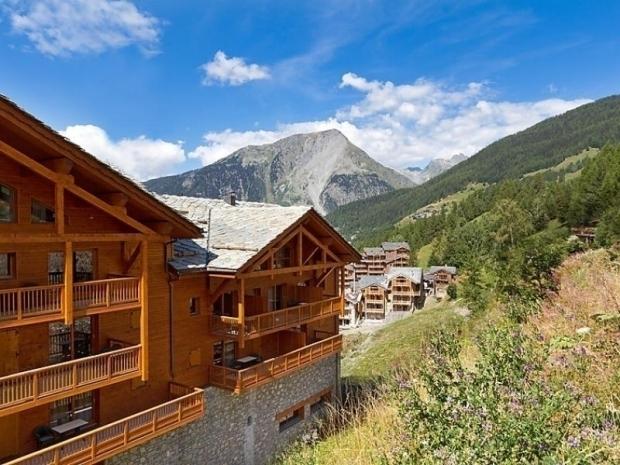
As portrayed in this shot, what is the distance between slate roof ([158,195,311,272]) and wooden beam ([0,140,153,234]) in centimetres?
274

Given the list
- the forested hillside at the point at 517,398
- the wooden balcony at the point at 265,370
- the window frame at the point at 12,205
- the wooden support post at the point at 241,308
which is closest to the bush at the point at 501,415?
the forested hillside at the point at 517,398

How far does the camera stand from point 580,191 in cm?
6562

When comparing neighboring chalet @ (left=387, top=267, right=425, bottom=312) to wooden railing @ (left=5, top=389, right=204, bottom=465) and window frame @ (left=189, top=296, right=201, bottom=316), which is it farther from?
wooden railing @ (left=5, top=389, right=204, bottom=465)

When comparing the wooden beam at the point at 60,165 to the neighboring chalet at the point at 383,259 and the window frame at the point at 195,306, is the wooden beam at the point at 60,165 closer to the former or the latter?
the window frame at the point at 195,306

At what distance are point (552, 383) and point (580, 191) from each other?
7028 centimetres

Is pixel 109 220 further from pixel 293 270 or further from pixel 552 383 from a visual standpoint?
pixel 552 383

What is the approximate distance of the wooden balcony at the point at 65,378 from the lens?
11.0 metres

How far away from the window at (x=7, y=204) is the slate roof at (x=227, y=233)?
507cm

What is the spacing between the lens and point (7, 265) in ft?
40.2

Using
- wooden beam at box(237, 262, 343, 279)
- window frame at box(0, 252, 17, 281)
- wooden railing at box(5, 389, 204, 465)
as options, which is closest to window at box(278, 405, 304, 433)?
wooden railing at box(5, 389, 204, 465)

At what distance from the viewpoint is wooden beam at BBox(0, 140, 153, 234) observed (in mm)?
11070

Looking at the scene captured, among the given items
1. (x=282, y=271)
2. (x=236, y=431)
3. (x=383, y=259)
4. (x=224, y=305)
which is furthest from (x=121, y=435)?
(x=383, y=259)

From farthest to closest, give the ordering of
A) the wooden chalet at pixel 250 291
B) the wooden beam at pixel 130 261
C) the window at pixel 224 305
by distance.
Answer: the window at pixel 224 305 → the wooden chalet at pixel 250 291 → the wooden beam at pixel 130 261

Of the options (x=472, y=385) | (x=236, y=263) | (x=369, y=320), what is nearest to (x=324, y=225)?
(x=236, y=263)
